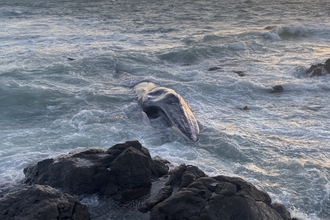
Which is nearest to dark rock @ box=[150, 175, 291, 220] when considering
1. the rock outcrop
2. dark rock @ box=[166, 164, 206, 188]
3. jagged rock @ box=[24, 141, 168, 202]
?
dark rock @ box=[166, 164, 206, 188]

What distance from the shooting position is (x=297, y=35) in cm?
2256

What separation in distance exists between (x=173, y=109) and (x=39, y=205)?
16.1 feet

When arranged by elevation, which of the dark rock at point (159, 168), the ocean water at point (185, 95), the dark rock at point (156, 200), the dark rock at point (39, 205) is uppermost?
the dark rock at point (39, 205)

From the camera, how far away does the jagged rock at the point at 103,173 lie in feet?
21.8

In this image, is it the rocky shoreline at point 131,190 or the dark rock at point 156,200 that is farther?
the dark rock at point 156,200

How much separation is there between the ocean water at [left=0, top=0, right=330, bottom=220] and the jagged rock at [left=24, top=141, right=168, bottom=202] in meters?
0.22

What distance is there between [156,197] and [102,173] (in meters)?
0.97

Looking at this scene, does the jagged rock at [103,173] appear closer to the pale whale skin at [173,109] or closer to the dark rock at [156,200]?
the dark rock at [156,200]

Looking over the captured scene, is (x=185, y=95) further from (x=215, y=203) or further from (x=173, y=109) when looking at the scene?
(x=215, y=203)

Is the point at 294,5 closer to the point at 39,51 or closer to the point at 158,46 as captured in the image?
the point at 158,46

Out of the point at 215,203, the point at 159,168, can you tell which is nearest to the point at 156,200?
the point at 215,203

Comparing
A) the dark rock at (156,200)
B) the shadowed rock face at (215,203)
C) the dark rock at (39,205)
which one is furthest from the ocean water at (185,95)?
the shadowed rock face at (215,203)

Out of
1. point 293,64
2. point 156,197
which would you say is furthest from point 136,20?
point 156,197

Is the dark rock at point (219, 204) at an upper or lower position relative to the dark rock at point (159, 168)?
upper
